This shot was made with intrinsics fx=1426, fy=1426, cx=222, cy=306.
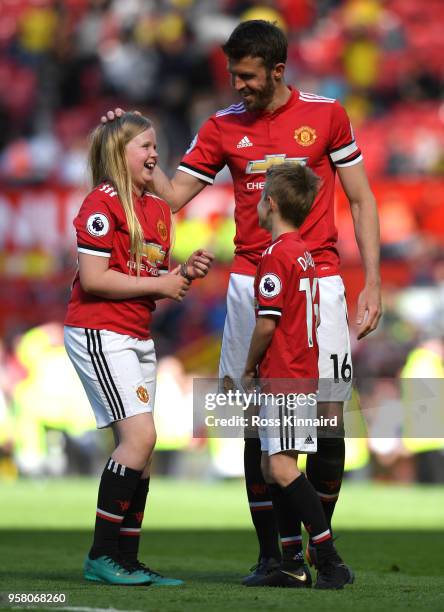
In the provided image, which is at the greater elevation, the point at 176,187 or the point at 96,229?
the point at 176,187

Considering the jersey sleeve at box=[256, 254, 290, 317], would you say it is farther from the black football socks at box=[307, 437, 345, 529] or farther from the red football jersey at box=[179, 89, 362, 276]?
the black football socks at box=[307, 437, 345, 529]

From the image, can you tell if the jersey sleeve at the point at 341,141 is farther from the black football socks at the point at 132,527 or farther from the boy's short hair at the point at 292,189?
the black football socks at the point at 132,527

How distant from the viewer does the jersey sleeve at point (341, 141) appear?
585 centimetres

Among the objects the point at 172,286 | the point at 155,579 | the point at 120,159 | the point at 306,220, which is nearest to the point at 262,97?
the point at 306,220

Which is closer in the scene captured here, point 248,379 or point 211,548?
point 248,379

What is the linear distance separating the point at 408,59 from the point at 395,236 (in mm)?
4903

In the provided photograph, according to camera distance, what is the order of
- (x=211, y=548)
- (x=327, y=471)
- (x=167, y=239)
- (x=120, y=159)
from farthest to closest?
(x=211, y=548)
(x=327, y=471)
(x=167, y=239)
(x=120, y=159)

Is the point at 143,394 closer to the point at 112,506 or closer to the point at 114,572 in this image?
the point at 112,506

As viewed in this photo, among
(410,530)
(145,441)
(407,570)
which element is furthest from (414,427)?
(145,441)

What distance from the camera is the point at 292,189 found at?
5.34m

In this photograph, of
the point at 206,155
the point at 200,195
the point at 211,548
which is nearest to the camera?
the point at 206,155

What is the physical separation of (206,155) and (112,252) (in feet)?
2.39

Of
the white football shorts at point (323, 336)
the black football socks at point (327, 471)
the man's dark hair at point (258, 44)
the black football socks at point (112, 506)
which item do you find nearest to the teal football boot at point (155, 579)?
the black football socks at point (112, 506)

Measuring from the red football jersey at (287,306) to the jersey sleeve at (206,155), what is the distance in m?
0.79
